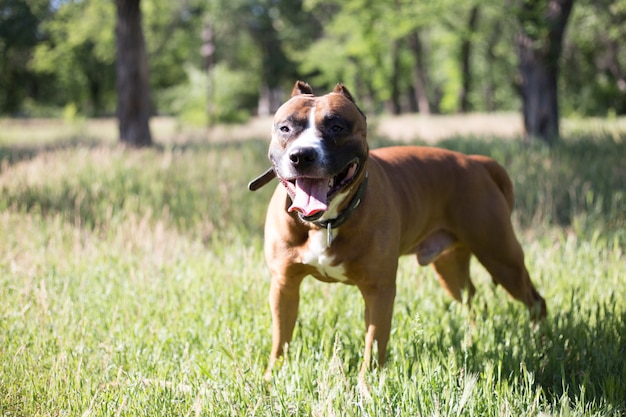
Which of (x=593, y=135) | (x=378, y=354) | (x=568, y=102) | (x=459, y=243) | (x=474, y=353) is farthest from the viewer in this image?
(x=568, y=102)

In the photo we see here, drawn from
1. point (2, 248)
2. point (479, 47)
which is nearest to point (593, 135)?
point (2, 248)

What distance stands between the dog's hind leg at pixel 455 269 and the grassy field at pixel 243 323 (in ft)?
0.50

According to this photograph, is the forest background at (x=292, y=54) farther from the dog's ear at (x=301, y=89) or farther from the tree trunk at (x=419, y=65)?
the dog's ear at (x=301, y=89)

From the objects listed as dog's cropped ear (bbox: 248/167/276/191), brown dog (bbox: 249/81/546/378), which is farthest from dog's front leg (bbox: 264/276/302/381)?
dog's cropped ear (bbox: 248/167/276/191)

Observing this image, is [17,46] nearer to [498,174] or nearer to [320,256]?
[498,174]

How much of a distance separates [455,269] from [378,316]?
5.02ft

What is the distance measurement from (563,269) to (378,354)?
2.50 metres

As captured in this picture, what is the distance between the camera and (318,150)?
2.78m

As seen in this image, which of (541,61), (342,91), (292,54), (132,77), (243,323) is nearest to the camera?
(342,91)

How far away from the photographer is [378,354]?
3.26m

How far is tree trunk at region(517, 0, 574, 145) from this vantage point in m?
10.2

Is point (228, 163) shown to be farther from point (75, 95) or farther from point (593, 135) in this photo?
point (75, 95)

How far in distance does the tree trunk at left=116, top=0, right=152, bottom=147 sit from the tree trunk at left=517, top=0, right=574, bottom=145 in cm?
706

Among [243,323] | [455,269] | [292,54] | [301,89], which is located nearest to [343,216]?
[301,89]
